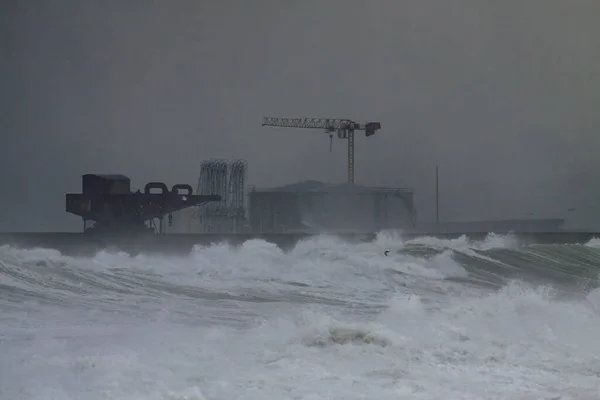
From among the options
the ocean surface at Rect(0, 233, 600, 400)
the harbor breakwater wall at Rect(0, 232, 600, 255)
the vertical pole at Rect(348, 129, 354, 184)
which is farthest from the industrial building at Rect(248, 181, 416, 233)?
the ocean surface at Rect(0, 233, 600, 400)

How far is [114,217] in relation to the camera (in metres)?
16.9

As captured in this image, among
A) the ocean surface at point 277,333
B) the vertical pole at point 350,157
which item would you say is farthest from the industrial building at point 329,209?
the ocean surface at point 277,333

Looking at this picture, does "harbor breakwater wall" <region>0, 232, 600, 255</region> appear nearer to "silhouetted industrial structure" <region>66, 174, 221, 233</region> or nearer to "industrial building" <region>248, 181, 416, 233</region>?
"silhouetted industrial structure" <region>66, 174, 221, 233</region>

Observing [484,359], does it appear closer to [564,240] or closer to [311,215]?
[564,240]

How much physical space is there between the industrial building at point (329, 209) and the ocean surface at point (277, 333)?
11.6 m

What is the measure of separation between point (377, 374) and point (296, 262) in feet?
26.4

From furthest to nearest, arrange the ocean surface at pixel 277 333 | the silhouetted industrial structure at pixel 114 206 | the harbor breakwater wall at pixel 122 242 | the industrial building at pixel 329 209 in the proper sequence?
the industrial building at pixel 329 209 → the silhouetted industrial structure at pixel 114 206 → the harbor breakwater wall at pixel 122 242 → the ocean surface at pixel 277 333

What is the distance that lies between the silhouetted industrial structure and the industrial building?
19.2ft

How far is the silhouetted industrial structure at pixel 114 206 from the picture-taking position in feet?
55.4

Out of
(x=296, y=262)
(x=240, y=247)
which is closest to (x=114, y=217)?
(x=240, y=247)

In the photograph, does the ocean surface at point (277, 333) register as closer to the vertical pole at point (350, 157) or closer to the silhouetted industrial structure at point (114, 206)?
the silhouetted industrial structure at point (114, 206)

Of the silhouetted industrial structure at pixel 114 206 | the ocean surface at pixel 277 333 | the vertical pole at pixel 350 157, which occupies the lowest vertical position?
the ocean surface at pixel 277 333

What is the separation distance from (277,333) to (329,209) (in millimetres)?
19843

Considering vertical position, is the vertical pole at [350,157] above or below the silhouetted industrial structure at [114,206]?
above
